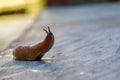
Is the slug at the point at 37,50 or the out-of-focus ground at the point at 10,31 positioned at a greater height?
the slug at the point at 37,50

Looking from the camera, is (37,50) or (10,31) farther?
(10,31)

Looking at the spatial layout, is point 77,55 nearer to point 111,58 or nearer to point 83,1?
point 111,58

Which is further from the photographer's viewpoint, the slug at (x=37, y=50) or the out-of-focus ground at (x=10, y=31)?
the out-of-focus ground at (x=10, y=31)

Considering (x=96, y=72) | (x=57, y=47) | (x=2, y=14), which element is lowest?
(x=2, y=14)

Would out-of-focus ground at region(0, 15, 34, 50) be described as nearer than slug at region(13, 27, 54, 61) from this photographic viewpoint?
No

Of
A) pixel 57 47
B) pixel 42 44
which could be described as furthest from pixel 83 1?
pixel 42 44

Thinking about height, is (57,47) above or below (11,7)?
above

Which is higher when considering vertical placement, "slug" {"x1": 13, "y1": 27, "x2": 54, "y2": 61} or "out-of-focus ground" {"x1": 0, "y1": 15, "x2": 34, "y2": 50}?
"slug" {"x1": 13, "y1": 27, "x2": 54, "y2": 61}

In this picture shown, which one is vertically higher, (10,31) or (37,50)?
(37,50)
